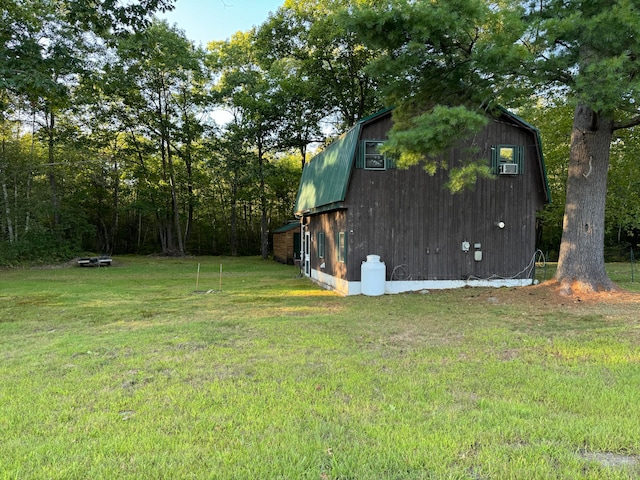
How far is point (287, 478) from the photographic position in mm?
2246

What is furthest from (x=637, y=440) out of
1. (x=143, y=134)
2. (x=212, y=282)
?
(x=143, y=134)

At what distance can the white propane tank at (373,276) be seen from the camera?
9.94m

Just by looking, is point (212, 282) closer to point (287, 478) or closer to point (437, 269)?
point (437, 269)

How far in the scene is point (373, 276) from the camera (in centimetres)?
995

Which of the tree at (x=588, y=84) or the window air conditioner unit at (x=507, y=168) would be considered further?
the window air conditioner unit at (x=507, y=168)

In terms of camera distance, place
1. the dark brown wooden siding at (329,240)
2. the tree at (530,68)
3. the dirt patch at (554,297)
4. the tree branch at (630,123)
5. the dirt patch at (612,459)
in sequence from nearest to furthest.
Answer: the dirt patch at (612,459)
the tree at (530,68)
the dirt patch at (554,297)
the tree branch at (630,123)
the dark brown wooden siding at (329,240)

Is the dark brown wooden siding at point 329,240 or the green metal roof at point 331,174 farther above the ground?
the green metal roof at point 331,174

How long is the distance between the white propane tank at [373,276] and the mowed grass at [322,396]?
2861 millimetres

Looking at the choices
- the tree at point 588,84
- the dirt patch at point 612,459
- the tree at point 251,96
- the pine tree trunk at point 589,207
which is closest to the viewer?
the dirt patch at point 612,459

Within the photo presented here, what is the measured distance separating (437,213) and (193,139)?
19898mm

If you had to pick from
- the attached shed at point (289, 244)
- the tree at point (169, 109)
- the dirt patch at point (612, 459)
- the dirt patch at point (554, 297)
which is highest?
the tree at point (169, 109)

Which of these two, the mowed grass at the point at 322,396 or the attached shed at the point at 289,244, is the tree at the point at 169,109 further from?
the mowed grass at the point at 322,396

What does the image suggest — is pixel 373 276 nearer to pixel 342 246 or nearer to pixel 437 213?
pixel 342 246

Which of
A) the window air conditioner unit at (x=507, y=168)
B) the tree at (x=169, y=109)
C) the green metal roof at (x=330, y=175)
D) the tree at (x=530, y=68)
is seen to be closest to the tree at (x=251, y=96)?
the tree at (x=169, y=109)
